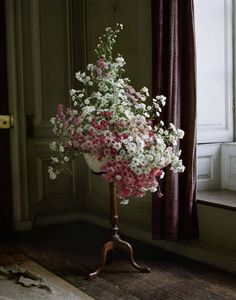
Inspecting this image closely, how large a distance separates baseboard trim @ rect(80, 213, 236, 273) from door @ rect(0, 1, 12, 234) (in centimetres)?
97

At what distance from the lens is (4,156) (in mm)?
3781

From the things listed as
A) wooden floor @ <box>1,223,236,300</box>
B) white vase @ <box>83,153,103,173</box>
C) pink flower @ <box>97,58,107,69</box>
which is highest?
pink flower @ <box>97,58,107,69</box>

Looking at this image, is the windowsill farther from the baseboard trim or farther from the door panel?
the door panel

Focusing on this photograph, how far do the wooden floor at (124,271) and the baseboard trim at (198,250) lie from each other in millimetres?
54

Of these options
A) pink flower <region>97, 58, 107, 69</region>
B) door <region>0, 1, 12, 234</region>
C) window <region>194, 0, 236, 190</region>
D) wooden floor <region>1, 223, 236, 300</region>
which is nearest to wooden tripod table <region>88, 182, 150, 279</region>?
wooden floor <region>1, 223, 236, 300</region>

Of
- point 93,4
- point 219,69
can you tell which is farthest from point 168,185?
point 93,4

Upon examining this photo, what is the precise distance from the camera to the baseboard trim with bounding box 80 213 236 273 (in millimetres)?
2777

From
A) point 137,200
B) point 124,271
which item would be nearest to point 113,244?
point 124,271

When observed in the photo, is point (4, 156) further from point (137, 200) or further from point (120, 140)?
point (120, 140)

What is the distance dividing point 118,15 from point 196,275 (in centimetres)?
196

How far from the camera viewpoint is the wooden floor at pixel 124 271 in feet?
7.93

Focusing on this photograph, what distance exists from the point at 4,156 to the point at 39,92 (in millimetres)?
578

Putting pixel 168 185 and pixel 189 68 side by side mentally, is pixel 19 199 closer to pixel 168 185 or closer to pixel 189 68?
pixel 168 185

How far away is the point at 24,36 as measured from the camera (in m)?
3.78
